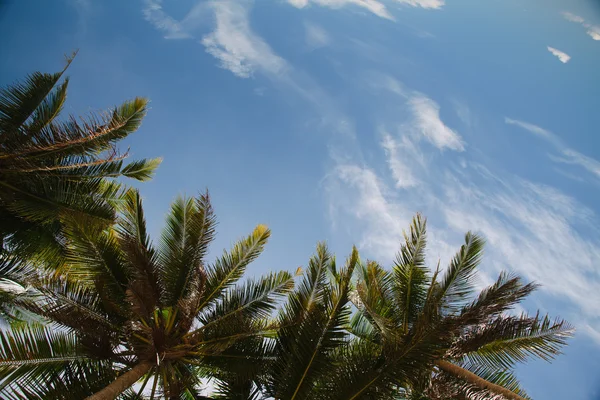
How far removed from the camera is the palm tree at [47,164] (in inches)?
341

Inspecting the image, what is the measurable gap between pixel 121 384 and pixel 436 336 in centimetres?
461

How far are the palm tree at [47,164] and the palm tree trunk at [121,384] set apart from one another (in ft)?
10.5

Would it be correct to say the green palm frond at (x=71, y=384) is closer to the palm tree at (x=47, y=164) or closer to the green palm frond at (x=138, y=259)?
the green palm frond at (x=138, y=259)

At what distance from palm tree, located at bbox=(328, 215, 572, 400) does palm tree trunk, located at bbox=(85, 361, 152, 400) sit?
3.07m

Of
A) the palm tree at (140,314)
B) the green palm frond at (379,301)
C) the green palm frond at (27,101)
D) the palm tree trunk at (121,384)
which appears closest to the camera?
the palm tree trunk at (121,384)

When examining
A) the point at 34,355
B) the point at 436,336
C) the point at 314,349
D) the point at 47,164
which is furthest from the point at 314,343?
the point at 47,164

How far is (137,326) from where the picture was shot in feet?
24.7

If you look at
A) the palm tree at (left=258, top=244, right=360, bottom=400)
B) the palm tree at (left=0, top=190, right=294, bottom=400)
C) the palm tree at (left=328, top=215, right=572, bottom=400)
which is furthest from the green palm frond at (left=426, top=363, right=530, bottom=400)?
the palm tree at (left=0, top=190, right=294, bottom=400)

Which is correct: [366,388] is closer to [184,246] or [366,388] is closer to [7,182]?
[184,246]

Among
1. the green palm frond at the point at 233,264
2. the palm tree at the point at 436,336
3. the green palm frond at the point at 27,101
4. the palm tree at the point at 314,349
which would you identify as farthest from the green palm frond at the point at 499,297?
the green palm frond at the point at 27,101

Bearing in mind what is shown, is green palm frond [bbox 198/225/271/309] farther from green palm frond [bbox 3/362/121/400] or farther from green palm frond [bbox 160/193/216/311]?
green palm frond [bbox 3/362/121/400]

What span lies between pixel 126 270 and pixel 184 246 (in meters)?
1.20

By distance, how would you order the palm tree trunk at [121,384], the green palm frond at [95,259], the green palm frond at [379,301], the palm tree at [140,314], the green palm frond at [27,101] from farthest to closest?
1. the green palm frond at [27,101]
2. the green palm frond at [95,259]
3. the green palm frond at [379,301]
4. the palm tree at [140,314]
5. the palm tree trunk at [121,384]

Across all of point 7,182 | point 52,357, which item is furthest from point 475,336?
point 7,182
